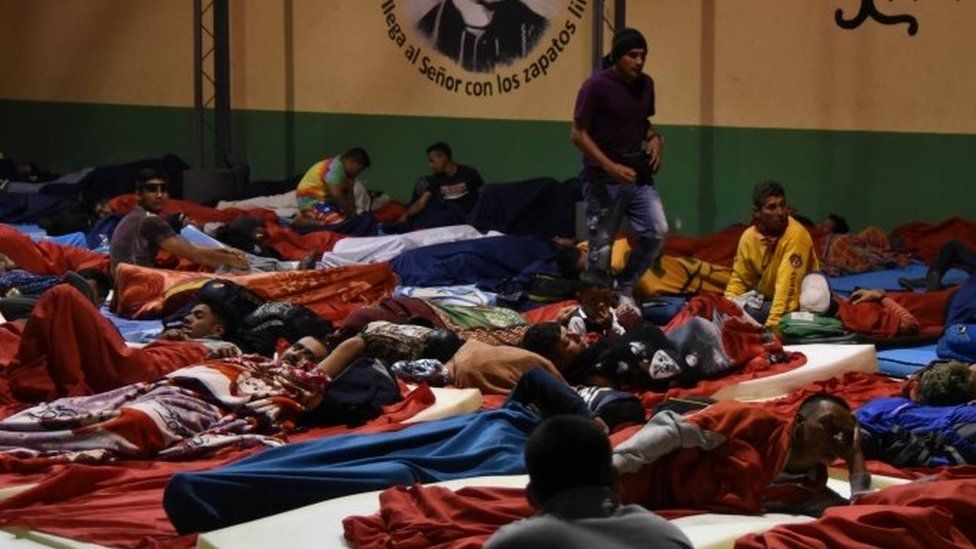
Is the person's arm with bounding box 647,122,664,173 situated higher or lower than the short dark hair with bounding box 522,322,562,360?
higher

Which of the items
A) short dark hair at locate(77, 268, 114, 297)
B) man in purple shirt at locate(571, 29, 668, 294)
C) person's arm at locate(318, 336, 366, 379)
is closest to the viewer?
person's arm at locate(318, 336, 366, 379)

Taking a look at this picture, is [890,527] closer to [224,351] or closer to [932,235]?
[224,351]

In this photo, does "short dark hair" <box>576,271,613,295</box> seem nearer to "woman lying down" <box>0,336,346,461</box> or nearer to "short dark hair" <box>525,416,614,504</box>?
"woman lying down" <box>0,336,346,461</box>

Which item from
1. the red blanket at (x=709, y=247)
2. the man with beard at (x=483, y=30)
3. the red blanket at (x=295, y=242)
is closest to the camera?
the red blanket at (x=709, y=247)

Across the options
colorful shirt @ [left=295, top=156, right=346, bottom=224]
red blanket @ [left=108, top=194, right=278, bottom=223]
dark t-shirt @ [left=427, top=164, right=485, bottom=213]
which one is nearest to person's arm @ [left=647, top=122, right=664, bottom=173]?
dark t-shirt @ [left=427, top=164, right=485, bottom=213]

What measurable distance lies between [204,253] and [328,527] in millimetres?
4994

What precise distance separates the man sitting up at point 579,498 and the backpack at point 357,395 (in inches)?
133

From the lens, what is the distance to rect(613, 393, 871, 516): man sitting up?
199 inches

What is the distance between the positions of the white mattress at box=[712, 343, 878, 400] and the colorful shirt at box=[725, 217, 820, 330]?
2.12ft

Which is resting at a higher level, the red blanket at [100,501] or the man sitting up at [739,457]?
the man sitting up at [739,457]

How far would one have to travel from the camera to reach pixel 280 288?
9281 mm

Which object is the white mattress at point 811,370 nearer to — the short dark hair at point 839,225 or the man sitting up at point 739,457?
the man sitting up at point 739,457

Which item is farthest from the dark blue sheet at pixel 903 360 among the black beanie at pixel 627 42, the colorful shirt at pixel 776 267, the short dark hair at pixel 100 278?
the short dark hair at pixel 100 278

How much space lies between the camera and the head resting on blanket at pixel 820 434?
16.9 feet
